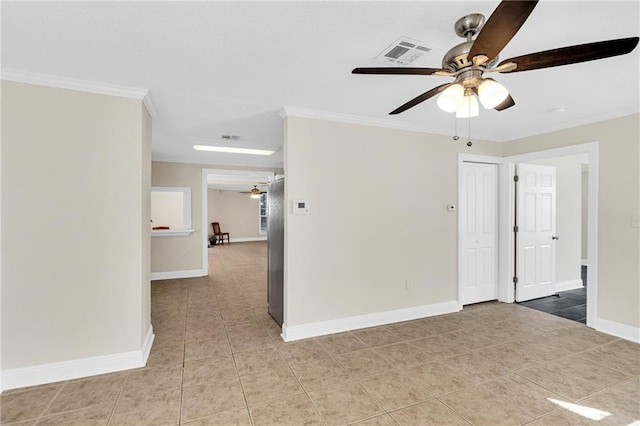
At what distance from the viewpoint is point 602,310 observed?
133 inches

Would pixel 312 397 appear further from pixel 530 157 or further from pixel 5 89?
pixel 530 157

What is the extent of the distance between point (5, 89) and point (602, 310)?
6.11 metres

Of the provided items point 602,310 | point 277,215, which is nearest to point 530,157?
point 602,310

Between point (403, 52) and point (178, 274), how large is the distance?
5880 mm

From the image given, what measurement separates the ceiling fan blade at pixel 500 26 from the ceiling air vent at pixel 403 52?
56 cm

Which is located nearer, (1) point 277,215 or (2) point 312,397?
(2) point 312,397

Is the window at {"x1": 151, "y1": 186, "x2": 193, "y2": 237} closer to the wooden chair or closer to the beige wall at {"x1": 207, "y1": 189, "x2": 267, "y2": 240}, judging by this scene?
the wooden chair

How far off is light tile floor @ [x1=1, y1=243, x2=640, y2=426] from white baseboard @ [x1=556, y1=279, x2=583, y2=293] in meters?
1.62

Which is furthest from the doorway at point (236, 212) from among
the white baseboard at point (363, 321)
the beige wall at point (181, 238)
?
the white baseboard at point (363, 321)

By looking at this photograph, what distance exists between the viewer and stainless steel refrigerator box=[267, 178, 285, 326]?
11.4ft

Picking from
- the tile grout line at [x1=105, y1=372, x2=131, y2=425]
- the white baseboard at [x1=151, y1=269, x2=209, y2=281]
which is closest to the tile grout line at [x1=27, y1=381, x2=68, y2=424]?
the tile grout line at [x1=105, y1=372, x2=131, y2=425]

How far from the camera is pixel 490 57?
1.43 m

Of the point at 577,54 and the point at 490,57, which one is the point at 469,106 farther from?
the point at 577,54

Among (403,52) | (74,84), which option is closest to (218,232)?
(74,84)
